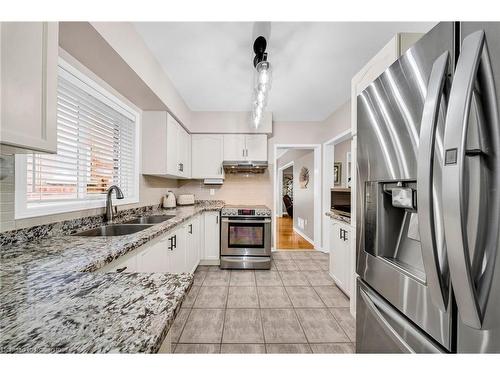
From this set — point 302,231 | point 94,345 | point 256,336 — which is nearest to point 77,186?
point 94,345

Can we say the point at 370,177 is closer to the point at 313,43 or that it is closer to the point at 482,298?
the point at 482,298

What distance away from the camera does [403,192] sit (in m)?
0.80

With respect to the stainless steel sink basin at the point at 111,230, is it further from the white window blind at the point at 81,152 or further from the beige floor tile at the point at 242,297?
the beige floor tile at the point at 242,297

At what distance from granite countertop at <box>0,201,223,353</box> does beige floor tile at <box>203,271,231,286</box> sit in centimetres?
188

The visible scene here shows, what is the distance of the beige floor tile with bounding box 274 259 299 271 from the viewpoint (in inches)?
122

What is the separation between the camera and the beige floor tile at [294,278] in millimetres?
2631

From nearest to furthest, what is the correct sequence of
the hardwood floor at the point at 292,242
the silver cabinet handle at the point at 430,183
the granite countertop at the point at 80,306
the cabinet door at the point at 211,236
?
1. the granite countertop at the point at 80,306
2. the silver cabinet handle at the point at 430,183
3. the cabinet door at the point at 211,236
4. the hardwood floor at the point at 292,242

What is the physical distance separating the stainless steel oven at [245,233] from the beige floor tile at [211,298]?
0.60m

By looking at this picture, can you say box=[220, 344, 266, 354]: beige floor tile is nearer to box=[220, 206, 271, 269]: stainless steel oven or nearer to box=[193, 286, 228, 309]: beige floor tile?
box=[193, 286, 228, 309]: beige floor tile

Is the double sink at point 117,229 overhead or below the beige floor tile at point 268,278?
overhead

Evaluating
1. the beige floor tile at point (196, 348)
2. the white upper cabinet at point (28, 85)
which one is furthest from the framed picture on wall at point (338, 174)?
the white upper cabinet at point (28, 85)

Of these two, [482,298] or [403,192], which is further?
[403,192]

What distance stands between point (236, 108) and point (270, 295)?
2794mm

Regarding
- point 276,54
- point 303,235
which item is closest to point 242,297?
point 276,54
